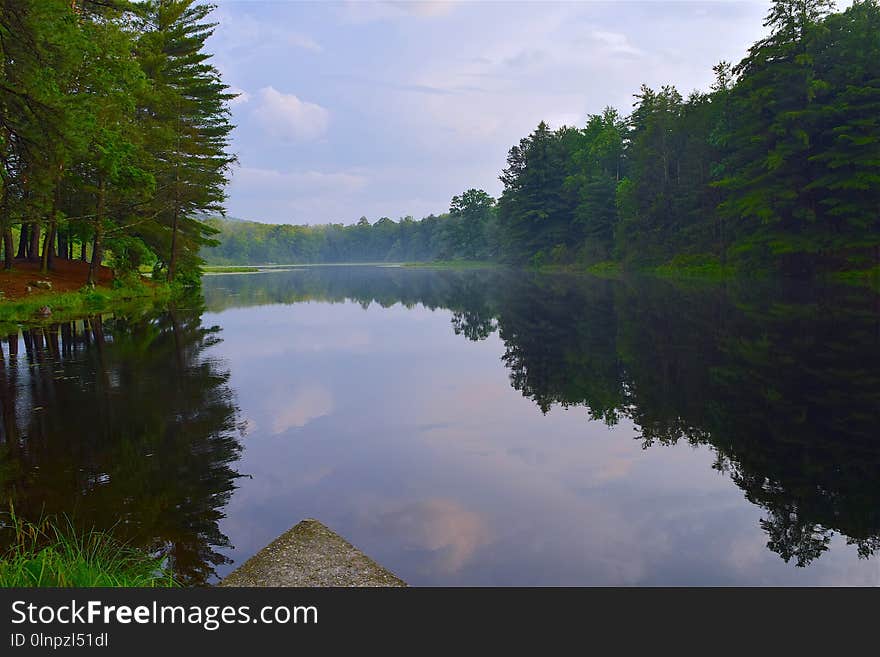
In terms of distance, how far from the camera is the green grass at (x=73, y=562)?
411cm

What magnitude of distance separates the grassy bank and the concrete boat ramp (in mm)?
22131

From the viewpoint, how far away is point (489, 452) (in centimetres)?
835

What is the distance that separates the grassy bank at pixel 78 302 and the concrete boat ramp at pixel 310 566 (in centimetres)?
2213

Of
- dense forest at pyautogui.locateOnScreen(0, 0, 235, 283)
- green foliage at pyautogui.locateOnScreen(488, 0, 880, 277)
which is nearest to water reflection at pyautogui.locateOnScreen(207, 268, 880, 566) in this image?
green foliage at pyautogui.locateOnScreen(488, 0, 880, 277)

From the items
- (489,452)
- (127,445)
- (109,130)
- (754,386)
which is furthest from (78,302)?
(754,386)

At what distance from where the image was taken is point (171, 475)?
7.20 metres

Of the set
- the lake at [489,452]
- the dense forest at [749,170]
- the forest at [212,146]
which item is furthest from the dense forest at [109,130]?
the dense forest at [749,170]

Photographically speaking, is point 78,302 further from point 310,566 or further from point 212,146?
point 310,566

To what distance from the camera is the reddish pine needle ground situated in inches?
1004

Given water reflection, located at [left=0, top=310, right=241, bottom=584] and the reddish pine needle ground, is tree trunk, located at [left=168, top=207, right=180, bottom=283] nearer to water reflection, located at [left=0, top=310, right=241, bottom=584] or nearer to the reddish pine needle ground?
the reddish pine needle ground

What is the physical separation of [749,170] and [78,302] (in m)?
41.2

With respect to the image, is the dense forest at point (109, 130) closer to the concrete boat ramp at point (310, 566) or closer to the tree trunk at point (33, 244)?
the tree trunk at point (33, 244)
